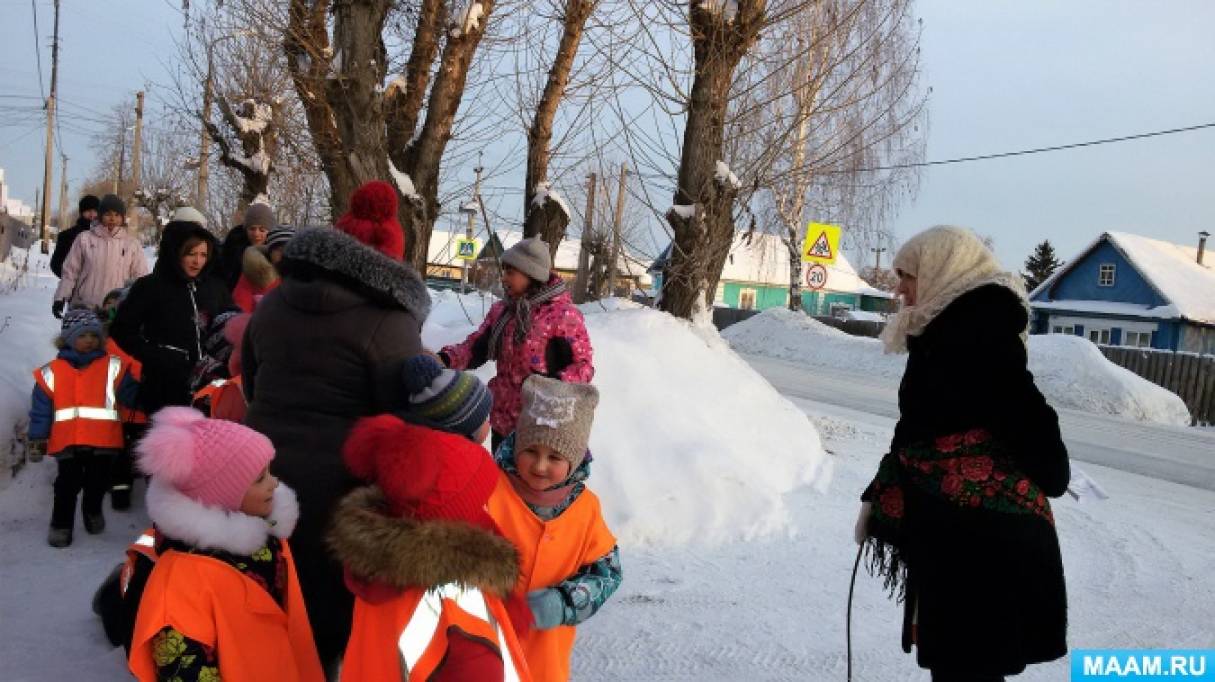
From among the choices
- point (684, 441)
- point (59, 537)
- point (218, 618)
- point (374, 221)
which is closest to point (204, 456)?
point (218, 618)

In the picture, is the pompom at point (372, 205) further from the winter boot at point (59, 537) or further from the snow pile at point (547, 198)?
the snow pile at point (547, 198)

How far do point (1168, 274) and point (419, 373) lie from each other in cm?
3484

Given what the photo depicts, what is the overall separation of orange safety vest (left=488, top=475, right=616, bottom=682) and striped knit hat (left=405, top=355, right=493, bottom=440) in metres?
0.25

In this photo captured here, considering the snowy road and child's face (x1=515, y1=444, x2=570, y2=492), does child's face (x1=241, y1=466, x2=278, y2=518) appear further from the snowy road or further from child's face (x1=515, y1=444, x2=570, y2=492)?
the snowy road

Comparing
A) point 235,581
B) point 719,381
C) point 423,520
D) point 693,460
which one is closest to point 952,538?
point 423,520

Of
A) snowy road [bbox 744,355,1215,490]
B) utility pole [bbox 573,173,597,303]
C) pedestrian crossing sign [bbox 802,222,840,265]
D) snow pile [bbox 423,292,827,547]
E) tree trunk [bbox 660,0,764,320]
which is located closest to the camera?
snow pile [bbox 423,292,827,547]

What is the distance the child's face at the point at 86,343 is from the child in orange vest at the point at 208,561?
3.43 m

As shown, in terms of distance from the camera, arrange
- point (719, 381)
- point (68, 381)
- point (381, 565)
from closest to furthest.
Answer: point (381, 565), point (68, 381), point (719, 381)

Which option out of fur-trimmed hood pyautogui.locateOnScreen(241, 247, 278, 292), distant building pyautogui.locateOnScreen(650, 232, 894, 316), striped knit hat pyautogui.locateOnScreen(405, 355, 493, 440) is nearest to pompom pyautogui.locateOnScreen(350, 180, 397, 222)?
striped knit hat pyautogui.locateOnScreen(405, 355, 493, 440)

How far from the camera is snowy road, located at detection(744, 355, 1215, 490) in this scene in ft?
33.7

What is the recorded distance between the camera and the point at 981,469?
105 inches

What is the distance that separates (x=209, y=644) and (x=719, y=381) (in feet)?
17.5

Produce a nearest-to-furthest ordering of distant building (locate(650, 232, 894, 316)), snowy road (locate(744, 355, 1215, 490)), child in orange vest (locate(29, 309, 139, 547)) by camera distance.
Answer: child in orange vest (locate(29, 309, 139, 547)) → snowy road (locate(744, 355, 1215, 490)) → distant building (locate(650, 232, 894, 316))

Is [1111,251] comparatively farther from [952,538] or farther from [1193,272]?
[952,538]
